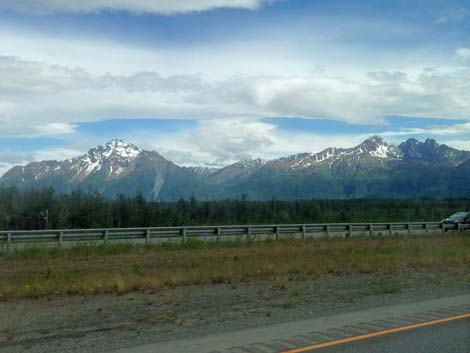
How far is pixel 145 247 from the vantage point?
1012 inches

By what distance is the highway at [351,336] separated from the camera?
748 cm

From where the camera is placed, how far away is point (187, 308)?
37.5 ft

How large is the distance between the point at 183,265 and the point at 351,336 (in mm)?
11472

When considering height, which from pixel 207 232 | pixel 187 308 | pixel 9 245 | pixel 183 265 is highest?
pixel 207 232

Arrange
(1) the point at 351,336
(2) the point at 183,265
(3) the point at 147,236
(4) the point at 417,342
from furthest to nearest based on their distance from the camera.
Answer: (3) the point at 147,236
(2) the point at 183,265
(1) the point at 351,336
(4) the point at 417,342

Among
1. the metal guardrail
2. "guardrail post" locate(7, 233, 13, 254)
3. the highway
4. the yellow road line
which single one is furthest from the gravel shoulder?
the metal guardrail

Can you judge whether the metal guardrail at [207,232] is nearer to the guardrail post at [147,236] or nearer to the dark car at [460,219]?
the guardrail post at [147,236]

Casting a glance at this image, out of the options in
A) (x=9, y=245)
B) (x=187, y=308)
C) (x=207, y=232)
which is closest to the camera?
(x=187, y=308)

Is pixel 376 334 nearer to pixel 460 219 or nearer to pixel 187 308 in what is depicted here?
pixel 187 308

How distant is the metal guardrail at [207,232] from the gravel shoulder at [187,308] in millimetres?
12954

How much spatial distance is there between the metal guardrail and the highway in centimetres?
1783

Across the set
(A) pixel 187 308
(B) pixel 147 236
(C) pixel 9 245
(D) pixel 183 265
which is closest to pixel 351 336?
(A) pixel 187 308

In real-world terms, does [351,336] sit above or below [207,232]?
below

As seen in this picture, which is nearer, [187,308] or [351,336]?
[351,336]
